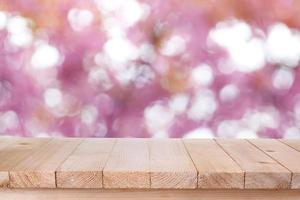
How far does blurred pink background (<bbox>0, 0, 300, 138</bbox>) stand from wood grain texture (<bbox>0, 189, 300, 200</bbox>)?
1.83 ft

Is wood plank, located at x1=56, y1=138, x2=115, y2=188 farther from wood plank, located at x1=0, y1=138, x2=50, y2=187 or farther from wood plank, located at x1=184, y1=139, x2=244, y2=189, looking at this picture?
wood plank, located at x1=184, y1=139, x2=244, y2=189

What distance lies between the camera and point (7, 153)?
4.46ft

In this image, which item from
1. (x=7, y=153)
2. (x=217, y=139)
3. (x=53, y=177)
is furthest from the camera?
(x=217, y=139)

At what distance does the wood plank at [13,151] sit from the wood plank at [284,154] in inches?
27.9

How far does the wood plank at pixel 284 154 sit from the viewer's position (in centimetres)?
114

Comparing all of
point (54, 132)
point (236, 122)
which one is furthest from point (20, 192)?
point (236, 122)

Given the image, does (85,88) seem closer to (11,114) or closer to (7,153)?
(11,114)

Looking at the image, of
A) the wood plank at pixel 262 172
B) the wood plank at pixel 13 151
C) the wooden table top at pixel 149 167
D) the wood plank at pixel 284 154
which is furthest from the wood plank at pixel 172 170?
the wood plank at pixel 13 151

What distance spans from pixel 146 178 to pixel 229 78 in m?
0.71

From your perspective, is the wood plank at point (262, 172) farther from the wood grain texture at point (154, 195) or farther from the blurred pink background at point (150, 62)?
the blurred pink background at point (150, 62)

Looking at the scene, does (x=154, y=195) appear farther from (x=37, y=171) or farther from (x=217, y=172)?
(x=37, y=171)

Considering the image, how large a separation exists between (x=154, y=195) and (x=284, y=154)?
435 mm

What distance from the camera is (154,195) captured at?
121 cm

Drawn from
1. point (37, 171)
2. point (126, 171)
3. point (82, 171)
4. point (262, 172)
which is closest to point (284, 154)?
point (262, 172)
